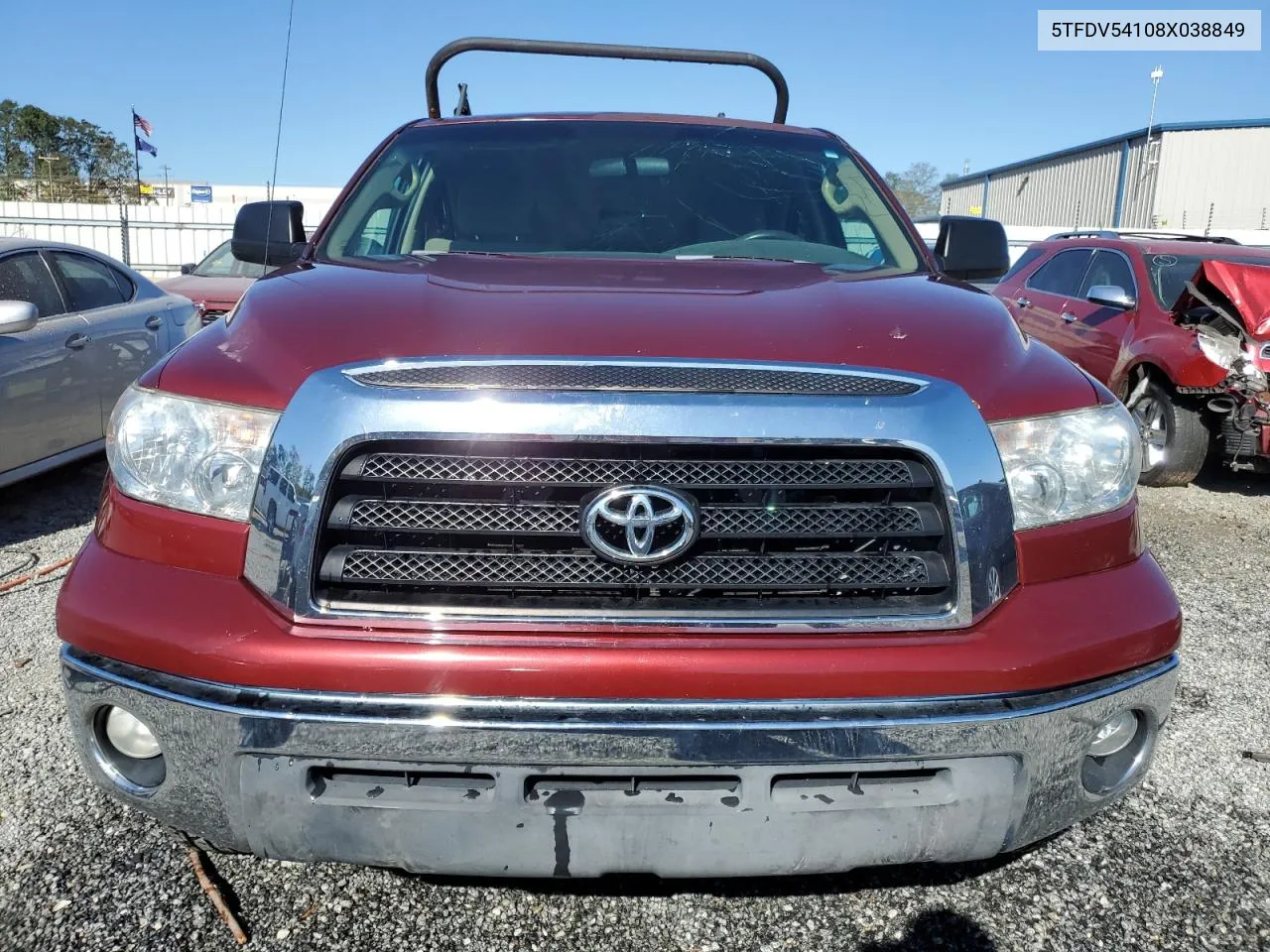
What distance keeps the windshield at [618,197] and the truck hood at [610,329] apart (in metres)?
0.55

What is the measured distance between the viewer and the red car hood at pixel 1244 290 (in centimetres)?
601

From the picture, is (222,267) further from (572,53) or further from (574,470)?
(574,470)

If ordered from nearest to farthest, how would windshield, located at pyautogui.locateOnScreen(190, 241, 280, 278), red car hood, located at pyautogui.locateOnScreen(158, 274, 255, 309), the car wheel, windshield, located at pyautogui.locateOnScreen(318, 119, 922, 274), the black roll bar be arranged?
windshield, located at pyautogui.locateOnScreen(318, 119, 922, 274), the black roll bar, the car wheel, red car hood, located at pyautogui.locateOnScreen(158, 274, 255, 309), windshield, located at pyautogui.locateOnScreen(190, 241, 280, 278)

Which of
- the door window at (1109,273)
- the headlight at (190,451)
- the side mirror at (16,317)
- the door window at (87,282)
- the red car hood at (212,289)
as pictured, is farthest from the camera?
the red car hood at (212,289)

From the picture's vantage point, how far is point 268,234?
3105 mm

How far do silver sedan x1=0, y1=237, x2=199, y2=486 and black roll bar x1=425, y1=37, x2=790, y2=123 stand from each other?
2.39m

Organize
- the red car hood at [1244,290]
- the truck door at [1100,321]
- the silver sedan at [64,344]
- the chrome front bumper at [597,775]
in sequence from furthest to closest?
1. the truck door at [1100,321]
2. the red car hood at [1244,290]
3. the silver sedan at [64,344]
4. the chrome front bumper at [597,775]

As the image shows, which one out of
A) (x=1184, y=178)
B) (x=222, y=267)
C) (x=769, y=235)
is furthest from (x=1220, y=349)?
(x=1184, y=178)

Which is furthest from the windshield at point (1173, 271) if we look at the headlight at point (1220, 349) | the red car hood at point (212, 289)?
→ the red car hood at point (212, 289)

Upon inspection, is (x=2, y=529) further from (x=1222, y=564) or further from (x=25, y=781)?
(x=1222, y=564)

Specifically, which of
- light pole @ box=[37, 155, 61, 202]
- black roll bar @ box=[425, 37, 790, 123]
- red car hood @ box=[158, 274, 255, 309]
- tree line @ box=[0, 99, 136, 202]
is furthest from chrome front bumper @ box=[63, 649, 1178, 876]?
light pole @ box=[37, 155, 61, 202]

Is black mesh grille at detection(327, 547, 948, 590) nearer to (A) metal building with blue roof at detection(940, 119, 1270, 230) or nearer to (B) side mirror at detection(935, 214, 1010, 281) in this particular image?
(B) side mirror at detection(935, 214, 1010, 281)

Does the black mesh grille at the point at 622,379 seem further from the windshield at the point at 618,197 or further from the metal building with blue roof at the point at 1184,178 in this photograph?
the metal building with blue roof at the point at 1184,178

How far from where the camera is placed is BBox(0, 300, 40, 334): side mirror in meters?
4.49
